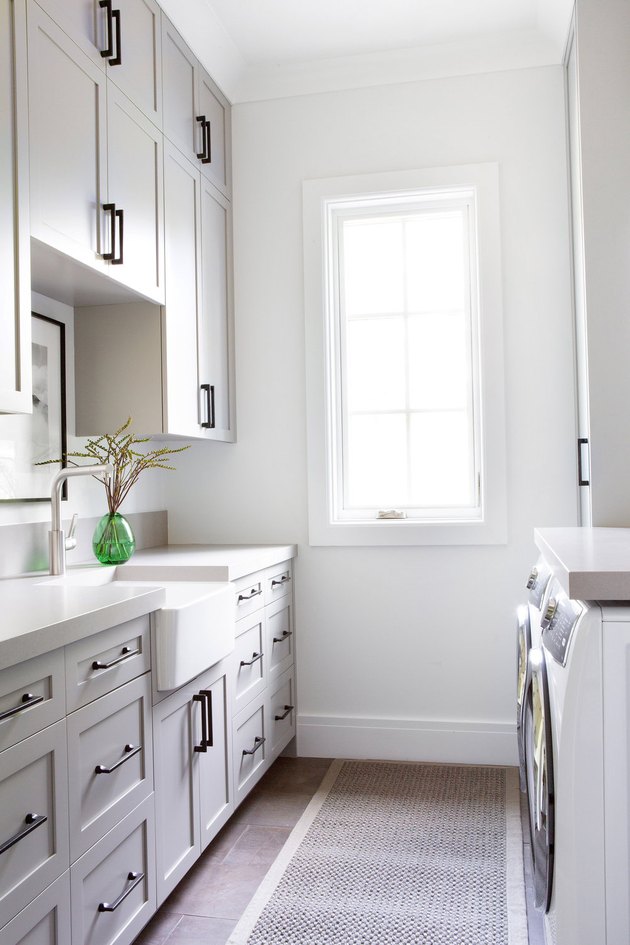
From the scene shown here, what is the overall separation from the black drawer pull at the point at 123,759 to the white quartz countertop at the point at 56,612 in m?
0.28

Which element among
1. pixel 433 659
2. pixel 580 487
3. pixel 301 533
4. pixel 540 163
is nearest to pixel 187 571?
pixel 301 533

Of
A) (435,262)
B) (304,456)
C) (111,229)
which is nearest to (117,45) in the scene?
(111,229)

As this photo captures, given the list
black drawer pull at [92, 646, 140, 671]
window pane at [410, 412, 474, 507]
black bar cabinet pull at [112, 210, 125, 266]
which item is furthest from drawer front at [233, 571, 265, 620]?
black bar cabinet pull at [112, 210, 125, 266]

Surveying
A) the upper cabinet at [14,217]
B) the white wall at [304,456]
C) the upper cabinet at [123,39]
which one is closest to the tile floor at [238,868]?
the white wall at [304,456]

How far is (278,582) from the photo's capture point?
2963 millimetres

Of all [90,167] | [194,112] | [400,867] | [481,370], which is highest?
[194,112]

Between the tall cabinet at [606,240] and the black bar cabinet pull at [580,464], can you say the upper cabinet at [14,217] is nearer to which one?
the tall cabinet at [606,240]

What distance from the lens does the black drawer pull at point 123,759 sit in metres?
1.58

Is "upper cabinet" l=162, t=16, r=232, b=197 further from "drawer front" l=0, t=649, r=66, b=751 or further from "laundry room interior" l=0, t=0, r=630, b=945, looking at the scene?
"drawer front" l=0, t=649, r=66, b=751

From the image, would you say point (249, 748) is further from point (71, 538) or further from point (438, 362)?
point (438, 362)

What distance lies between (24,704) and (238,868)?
121 cm

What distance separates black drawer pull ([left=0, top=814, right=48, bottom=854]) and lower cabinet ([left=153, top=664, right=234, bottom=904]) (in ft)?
1.62

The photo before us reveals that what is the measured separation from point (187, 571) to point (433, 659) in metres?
1.13

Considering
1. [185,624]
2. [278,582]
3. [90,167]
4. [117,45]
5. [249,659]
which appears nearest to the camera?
[185,624]
